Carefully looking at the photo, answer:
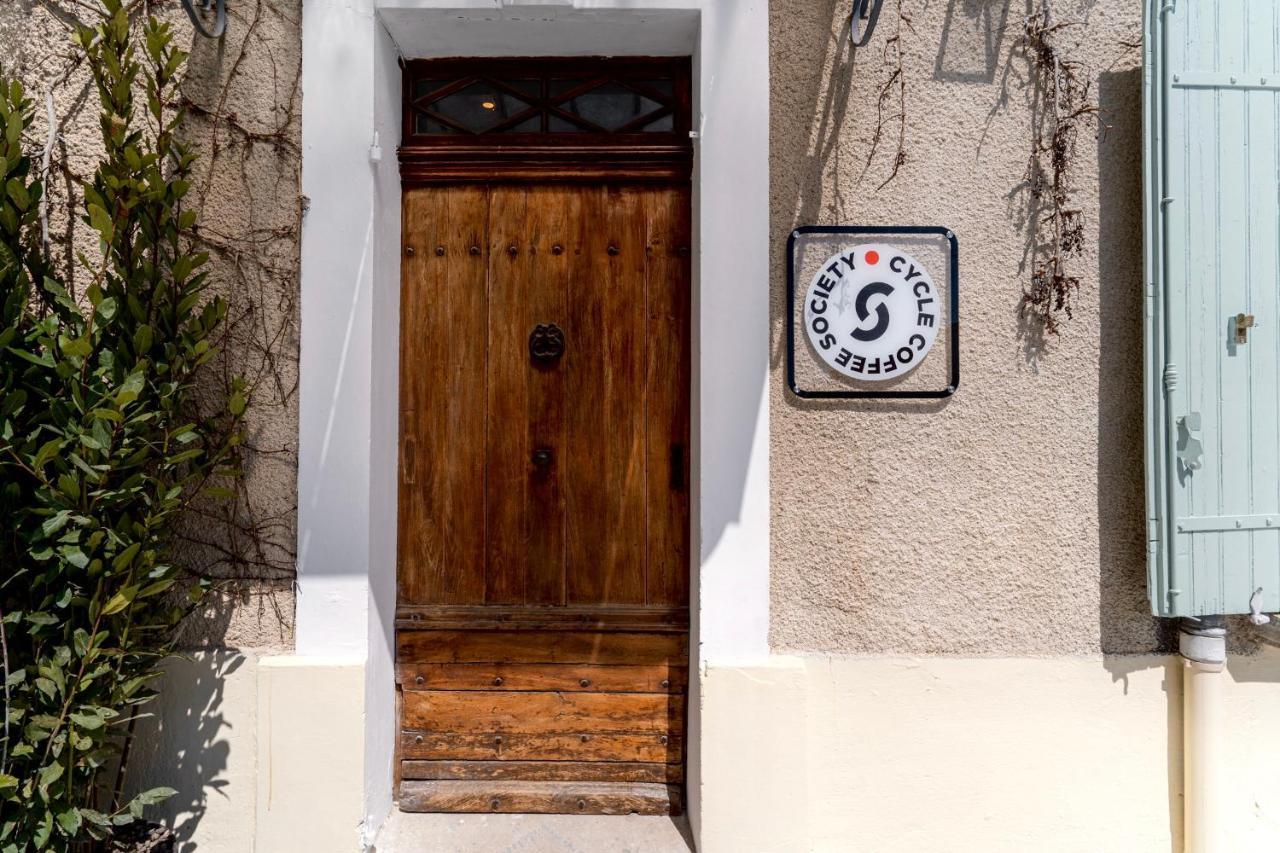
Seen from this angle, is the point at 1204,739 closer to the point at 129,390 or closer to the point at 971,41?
the point at 971,41

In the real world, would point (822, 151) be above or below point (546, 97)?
below

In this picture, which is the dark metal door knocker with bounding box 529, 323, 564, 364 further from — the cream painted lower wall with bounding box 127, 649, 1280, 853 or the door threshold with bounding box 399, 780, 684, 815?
the door threshold with bounding box 399, 780, 684, 815

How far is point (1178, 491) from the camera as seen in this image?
253cm

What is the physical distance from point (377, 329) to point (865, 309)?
70.6 inches

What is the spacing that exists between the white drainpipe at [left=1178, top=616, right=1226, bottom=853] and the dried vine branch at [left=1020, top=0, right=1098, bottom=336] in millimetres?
1200

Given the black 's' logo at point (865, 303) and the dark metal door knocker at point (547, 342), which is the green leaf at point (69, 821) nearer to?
the dark metal door knocker at point (547, 342)

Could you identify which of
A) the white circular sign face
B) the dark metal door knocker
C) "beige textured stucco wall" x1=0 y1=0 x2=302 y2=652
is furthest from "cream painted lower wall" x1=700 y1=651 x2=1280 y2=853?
"beige textured stucco wall" x1=0 y1=0 x2=302 y2=652

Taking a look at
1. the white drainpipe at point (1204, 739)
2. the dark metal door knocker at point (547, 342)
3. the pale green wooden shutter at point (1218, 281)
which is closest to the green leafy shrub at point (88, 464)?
the dark metal door knocker at point (547, 342)

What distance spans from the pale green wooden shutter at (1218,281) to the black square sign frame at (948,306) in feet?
2.15

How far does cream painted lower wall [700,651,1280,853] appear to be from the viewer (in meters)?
2.59

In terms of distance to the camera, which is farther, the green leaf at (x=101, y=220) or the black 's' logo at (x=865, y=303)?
the black 's' logo at (x=865, y=303)

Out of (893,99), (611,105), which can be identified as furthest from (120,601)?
(893,99)

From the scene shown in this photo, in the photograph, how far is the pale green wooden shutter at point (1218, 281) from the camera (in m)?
2.55

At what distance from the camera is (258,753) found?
254 cm
